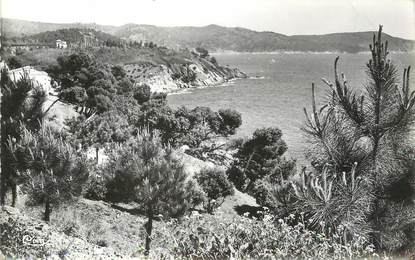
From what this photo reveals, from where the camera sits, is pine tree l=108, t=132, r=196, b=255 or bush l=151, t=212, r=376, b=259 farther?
pine tree l=108, t=132, r=196, b=255

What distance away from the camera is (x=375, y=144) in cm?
642

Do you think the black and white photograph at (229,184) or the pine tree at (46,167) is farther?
the pine tree at (46,167)

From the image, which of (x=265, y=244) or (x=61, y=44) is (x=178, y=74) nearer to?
(x=61, y=44)

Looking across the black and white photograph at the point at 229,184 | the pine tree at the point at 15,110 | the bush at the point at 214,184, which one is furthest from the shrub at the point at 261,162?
the pine tree at the point at 15,110

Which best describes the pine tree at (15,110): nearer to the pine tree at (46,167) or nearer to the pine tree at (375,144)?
the pine tree at (46,167)

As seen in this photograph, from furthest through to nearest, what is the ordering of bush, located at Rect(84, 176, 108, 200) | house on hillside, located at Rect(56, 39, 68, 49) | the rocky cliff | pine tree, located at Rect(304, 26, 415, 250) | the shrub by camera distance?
house on hillside, located at Rect(56, 39, 68, 49), the rocky cliff, the shrub, bush, located at Rect(84, 176, 108, 200), pine tree, located at Rect(304, 26, 415, 250)


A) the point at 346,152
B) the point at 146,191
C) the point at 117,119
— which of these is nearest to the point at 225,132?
the point at 117,119

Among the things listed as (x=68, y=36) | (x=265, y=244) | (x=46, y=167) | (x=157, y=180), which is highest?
(x=68, y=36)

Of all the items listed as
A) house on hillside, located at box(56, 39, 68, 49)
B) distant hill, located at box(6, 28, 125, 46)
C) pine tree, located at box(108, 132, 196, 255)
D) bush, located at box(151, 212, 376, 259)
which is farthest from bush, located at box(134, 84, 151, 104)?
bush, located at box(151, 212, 376, 259)

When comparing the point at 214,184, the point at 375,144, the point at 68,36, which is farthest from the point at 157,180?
the point at 68,36

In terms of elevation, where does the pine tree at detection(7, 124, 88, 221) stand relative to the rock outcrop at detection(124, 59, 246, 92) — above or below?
above

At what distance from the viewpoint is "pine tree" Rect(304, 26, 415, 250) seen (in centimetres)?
624

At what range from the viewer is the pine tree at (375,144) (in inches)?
246

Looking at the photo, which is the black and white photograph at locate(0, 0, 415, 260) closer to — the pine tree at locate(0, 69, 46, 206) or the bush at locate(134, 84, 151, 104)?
the pine tree at locate(0, 69, 46, 206)
